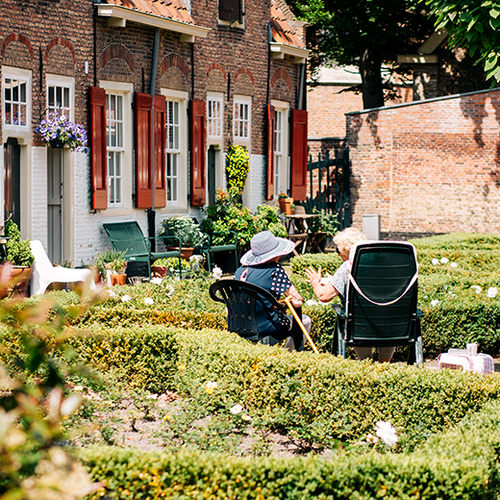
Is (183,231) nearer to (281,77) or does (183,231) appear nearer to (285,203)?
(285,203)

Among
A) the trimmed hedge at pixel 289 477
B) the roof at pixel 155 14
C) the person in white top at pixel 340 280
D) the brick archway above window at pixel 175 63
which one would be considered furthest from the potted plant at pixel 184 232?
the trimmed hedge at pixel 289 477

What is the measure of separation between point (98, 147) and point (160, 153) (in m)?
1.88

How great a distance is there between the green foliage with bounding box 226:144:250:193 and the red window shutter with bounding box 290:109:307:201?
2632 mm

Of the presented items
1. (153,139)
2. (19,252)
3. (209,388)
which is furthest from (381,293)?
(153,139)

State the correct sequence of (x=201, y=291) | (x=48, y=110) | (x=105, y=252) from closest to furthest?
(x=201, y=291) → (x=48, y=110) → (x=105, y=252)

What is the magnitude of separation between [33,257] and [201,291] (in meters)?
3.02

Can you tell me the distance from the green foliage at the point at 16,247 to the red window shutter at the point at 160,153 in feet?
11.9

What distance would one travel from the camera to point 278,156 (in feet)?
61.7

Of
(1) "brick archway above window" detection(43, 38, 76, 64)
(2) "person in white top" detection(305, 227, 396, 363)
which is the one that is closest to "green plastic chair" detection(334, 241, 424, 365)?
(2) "person in white top" detection(305, 227, 396, 363)

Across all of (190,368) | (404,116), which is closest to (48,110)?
(190,368)

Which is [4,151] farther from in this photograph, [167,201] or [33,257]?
[167,201]

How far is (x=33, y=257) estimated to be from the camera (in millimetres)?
11148

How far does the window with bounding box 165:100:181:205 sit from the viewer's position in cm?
1514

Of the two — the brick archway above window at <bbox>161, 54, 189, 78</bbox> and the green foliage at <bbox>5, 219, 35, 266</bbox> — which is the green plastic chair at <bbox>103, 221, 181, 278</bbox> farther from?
the brick archway above window at <bbox>161, 54, 189, 78</bbox>
